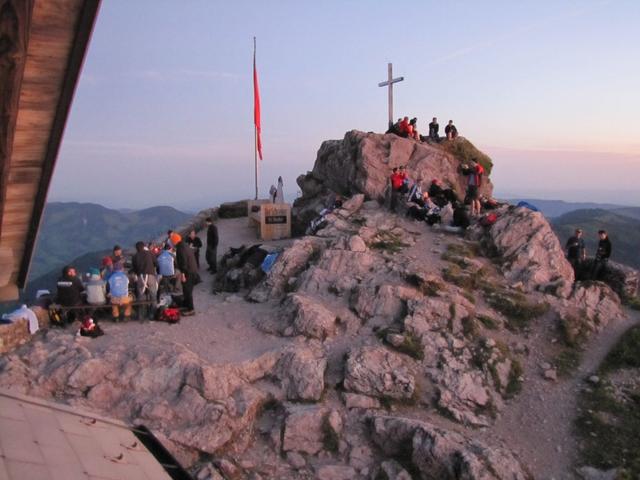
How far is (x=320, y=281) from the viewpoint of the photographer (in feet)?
51.0

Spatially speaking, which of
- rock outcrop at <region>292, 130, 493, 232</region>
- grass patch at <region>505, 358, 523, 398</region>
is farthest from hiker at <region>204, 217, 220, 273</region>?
grass patch at <region>505, 358, 523, 398</region>

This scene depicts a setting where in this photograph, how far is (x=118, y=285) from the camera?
13.8 meters

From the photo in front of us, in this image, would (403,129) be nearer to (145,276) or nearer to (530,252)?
(530,252)

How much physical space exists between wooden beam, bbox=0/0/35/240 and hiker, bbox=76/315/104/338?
377 inches

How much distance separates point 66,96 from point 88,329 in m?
9.44

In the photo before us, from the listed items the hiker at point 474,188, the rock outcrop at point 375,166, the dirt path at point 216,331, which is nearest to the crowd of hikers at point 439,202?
the hiker at point 474,188

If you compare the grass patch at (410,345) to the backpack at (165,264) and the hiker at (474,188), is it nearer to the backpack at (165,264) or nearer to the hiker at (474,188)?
the backpack at (165,264)

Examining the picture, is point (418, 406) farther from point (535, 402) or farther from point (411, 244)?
point (411, 244)

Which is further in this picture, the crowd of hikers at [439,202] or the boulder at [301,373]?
the crowd of hikers at [439,202]

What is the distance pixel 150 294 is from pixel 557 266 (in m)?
12.2


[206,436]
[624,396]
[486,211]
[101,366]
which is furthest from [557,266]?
[101,366]

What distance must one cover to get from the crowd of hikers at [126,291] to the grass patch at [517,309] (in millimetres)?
8483

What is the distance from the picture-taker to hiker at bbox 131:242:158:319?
14.3 m

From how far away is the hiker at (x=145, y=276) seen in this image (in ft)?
46.9
